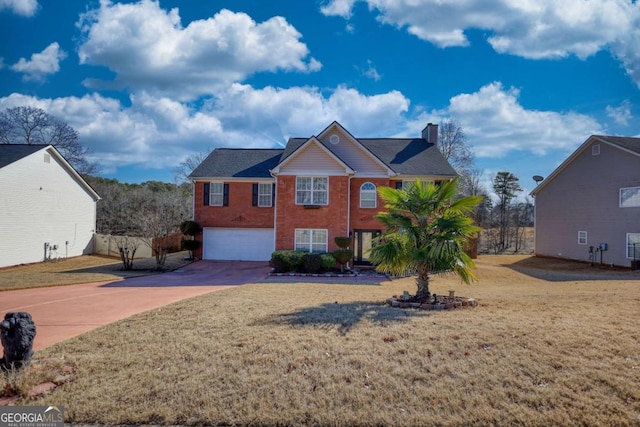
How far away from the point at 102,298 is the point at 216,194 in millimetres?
13188

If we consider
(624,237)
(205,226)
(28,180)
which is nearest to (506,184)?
(624,237)

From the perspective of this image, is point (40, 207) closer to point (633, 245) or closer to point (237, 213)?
point (237, 213)

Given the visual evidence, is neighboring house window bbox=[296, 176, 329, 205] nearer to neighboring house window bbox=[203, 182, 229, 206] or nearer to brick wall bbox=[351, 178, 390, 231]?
brick wall bbox=[351, 178, 390, 231]

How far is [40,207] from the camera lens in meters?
22.7

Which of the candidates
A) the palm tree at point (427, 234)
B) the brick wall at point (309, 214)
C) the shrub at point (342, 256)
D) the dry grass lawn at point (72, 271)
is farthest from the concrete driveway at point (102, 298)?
the palm tree at point (427, 234)

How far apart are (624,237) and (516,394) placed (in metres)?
23.0

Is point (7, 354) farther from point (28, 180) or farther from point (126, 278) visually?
point (28, 180)

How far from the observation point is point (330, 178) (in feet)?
69.1

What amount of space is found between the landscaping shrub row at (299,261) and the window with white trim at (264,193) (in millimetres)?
6332

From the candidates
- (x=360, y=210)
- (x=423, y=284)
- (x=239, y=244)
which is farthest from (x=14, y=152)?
(x=423, y=284)

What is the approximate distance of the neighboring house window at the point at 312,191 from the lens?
69.4 feet

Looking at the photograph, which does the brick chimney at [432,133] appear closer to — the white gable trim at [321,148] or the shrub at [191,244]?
the white gable trim at [321,148]

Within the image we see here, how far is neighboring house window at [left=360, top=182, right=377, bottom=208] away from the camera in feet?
72.8

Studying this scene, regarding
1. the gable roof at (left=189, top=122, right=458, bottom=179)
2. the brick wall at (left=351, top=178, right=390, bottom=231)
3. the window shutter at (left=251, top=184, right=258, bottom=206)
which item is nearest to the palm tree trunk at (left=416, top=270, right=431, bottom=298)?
the brick wall at (left=351, top=178, right=390, bottom=231)
